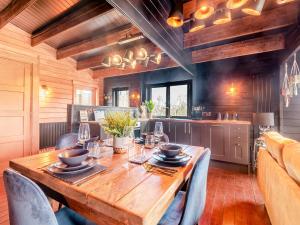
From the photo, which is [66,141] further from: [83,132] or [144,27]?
[144,27]

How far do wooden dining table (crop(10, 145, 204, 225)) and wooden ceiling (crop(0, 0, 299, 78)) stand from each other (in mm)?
1510

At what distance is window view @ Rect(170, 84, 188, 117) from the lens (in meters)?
5.06

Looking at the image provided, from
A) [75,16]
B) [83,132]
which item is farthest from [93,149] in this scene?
[75,16]

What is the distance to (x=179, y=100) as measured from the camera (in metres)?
5.18

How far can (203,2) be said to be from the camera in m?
1.54

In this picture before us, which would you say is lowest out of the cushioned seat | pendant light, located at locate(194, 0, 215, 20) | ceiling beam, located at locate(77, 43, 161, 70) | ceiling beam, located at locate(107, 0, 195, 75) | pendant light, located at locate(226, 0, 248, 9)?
the cushioned seat

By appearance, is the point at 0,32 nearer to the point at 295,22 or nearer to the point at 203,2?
the point at 203,2

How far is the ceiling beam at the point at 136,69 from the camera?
4289mm

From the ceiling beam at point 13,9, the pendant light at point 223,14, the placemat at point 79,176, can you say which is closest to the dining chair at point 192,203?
the placemat at point 79,176

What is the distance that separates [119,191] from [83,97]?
5.24 metres

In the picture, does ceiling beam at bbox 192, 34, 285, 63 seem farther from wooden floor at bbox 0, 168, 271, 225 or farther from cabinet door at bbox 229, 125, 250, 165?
wooden floor at bbox 0, 168, 271, 225

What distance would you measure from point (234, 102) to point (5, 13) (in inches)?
203

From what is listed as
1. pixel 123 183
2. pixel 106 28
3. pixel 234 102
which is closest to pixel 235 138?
pixel 234 102

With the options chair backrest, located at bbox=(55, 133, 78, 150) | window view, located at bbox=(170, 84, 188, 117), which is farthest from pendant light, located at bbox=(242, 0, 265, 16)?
window view, located at bbox=(170, 84, 188, 117)
